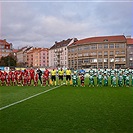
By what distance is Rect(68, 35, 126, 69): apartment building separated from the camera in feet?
273

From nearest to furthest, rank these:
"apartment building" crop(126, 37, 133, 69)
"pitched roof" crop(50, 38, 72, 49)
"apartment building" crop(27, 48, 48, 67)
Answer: "apartment building" crop(126, 37, 133, 69) → "pitched roof" crop(50, 38, 72, 49) → "apartment building" crop(27, 48, 48, 67)

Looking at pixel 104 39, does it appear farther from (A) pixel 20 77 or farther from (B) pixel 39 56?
(A) pixel 20 77

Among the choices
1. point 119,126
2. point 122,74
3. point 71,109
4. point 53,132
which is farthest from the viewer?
point 122,74

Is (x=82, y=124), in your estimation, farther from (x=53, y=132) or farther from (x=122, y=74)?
(x=122, y=74)

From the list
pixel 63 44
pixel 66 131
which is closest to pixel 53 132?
pixel 66 131

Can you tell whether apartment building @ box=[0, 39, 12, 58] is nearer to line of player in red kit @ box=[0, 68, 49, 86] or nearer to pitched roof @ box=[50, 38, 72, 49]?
pitched roof @ box=[50, 38, 72, 49]

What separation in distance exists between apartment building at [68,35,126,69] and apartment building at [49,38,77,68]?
8.33 m

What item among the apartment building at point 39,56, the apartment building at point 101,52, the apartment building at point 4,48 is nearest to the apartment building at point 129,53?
the apartment building at point 101,52

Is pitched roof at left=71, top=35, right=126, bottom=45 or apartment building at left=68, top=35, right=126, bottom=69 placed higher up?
pitched roof at left=71, top=35, right=126, bottom=45

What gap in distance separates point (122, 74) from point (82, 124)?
15.1 metres

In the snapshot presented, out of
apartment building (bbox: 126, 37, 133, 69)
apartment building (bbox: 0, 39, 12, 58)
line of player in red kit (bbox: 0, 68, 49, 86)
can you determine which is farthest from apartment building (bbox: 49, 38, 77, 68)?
line of player in red kit (bbox: 0, 68, 49, 86)

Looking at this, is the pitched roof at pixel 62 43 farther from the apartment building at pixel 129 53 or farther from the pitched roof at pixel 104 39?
the apartment building at pixel 129 53

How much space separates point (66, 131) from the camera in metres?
5.77

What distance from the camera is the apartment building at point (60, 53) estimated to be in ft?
339
